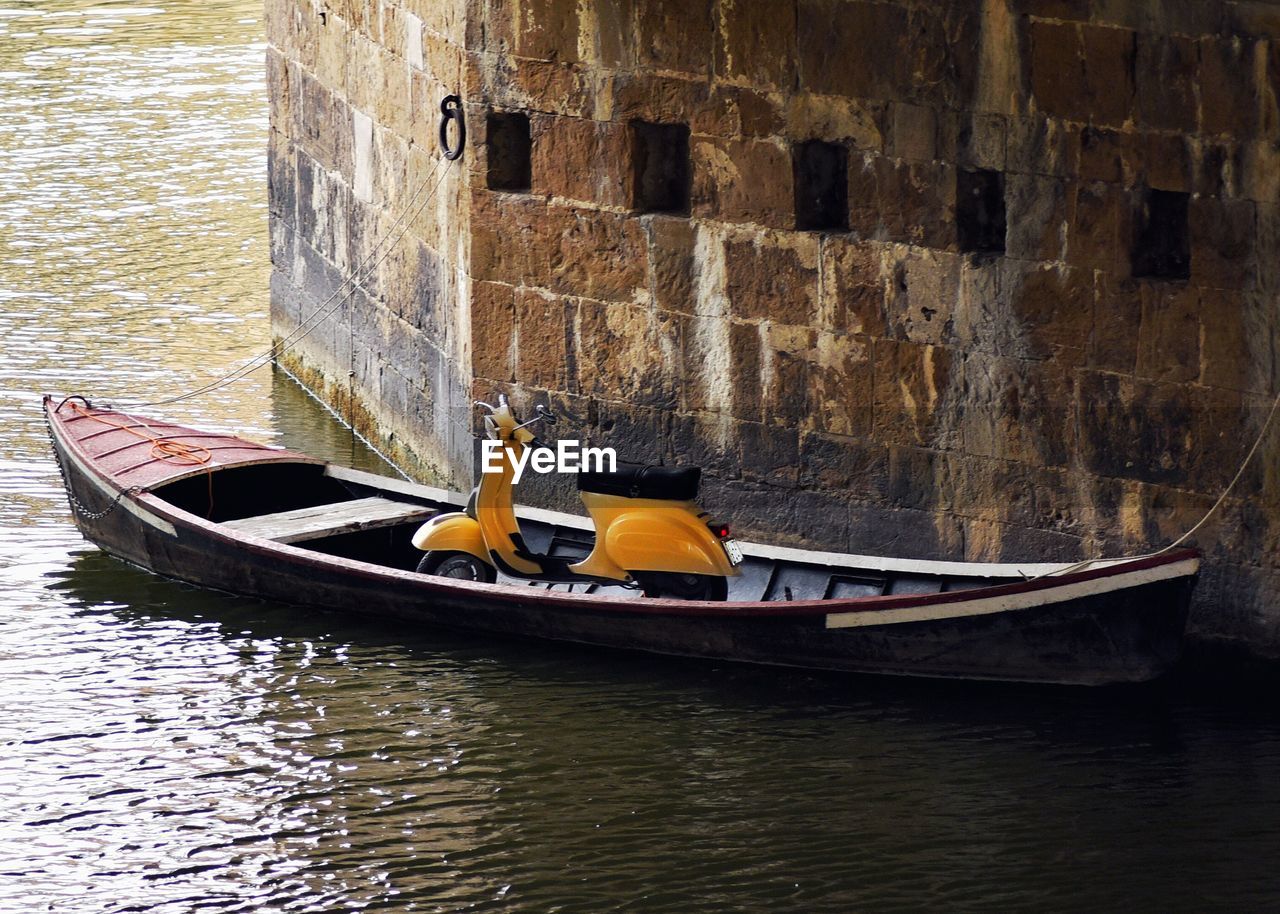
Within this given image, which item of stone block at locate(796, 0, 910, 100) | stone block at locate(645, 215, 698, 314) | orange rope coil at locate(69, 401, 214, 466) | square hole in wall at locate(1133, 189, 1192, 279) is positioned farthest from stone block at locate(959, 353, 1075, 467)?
orange rope coil at locate(69, 401, 214, 466)

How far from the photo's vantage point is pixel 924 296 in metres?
11.2

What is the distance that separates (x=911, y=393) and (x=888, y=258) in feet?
2.19

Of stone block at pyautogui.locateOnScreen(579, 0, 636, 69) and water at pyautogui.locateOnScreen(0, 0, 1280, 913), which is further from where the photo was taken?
stone block at pyautogui.locateOnScreen(579, 0, 636, 69)

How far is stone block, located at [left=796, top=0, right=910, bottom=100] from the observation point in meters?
10.9

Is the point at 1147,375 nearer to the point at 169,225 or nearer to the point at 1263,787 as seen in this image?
the point at 1263,787

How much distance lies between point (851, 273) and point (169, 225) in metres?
10.7

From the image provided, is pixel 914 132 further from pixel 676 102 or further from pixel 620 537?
pixel 620 537

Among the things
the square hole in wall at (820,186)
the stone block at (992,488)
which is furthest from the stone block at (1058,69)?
the stone block at (992,488)

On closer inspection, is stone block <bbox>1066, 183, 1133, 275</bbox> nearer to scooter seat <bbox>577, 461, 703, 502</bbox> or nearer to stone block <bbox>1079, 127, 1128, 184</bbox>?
stone block <bbox>1079, 127, 1128, 184</bbox>

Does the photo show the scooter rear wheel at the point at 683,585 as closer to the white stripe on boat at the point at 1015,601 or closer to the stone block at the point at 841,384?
the white stripe on boat at the point at 1015,601

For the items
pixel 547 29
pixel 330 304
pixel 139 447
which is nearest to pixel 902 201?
pixel 547 29

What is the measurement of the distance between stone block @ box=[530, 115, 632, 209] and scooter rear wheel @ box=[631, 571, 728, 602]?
2.20 meters

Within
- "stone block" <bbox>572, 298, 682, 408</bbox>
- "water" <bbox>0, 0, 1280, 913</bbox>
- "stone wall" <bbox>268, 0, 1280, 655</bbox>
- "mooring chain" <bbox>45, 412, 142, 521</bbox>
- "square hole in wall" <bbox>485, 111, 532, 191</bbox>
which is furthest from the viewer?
"square hole in wall" <bbox>485, 111, 532, 191</bbox>

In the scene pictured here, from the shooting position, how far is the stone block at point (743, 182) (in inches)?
453
